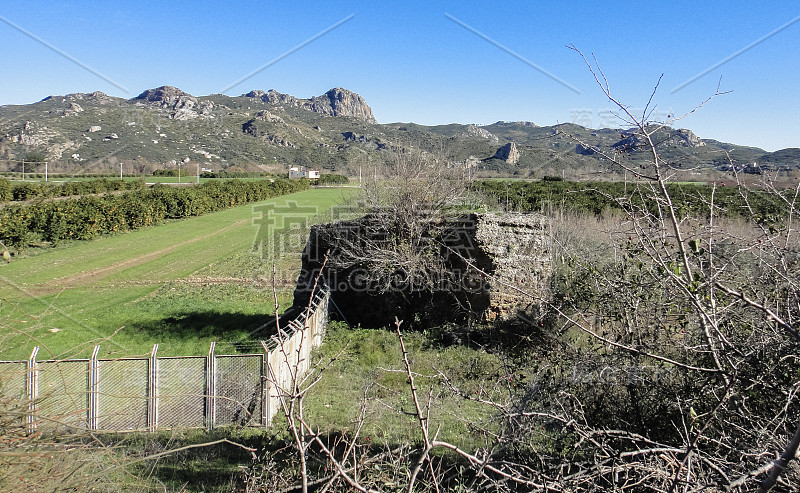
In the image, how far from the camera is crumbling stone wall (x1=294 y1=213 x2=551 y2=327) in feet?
37.3

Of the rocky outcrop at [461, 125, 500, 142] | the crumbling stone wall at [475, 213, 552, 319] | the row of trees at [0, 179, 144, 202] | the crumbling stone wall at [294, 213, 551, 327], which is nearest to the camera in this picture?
the crumbling stone wall at [475, 213, 552, 319]

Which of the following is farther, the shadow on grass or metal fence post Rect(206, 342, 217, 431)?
the shadow on grass

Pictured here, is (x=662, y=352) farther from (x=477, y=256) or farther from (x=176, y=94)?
(x=176, y=94)

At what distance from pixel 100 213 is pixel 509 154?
34381mm

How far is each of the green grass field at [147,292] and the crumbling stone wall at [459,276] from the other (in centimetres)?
267

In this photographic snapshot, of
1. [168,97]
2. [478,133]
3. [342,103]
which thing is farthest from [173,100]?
[342,103]

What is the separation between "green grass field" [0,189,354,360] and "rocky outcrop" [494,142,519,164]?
2431 cm

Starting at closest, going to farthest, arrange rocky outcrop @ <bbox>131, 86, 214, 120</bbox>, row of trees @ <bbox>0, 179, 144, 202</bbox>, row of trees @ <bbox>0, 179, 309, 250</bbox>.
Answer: row of trees @ <bbox>0, 179, 309, 250</bbox> < row of trees @ <bbox>0, 179, 144, 202</bbox> < rocky outcrop @ <bbox>131, 86, 214, 120</bbox>

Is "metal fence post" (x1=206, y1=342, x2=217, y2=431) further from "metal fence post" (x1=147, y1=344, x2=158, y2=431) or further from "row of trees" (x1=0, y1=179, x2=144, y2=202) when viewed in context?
"row of trees" (x1=0, y1=179, x2=144, y2=202)

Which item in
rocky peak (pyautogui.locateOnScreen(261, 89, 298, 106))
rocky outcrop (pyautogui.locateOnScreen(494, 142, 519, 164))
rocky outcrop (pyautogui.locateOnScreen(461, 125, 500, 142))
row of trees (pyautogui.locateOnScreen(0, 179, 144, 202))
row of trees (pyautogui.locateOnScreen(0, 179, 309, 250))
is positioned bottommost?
row of trees (pyautogui.locateOnScreen(0, 179, 309, 250))

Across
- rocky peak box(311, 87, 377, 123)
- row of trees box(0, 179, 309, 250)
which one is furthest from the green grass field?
rocky peak box(311, 87, 377, 123)

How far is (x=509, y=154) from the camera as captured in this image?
4622cm

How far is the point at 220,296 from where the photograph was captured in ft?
56.1

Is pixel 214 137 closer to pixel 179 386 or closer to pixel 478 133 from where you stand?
pixel 478 133
